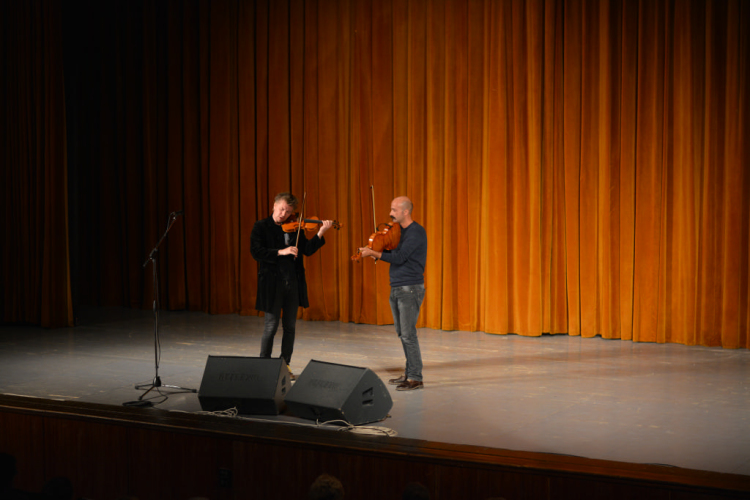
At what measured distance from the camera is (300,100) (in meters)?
8.66

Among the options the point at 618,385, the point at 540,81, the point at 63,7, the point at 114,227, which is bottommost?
the point at 618,385

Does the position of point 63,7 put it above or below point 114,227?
above

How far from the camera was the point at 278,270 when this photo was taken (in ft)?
17.3

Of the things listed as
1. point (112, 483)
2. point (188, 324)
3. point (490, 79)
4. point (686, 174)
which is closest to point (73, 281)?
point (188, 324)

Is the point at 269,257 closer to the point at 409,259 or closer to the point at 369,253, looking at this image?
the point at 369,253

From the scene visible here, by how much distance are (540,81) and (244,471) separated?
5.52 meters

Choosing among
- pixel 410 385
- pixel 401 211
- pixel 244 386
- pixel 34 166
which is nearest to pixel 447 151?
pixel 401 211

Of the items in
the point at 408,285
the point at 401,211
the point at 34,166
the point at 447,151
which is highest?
the point at 447,151

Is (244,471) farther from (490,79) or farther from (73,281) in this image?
(73,281)

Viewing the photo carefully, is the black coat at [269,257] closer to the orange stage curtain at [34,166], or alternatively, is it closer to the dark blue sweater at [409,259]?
the dark blue sweater at [409,259]

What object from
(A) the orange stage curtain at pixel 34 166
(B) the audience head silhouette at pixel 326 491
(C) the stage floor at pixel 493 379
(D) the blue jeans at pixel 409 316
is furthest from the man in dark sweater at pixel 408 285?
(A) the orange stage curtain at pixel 34 166

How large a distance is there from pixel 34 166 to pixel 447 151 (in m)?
4.49

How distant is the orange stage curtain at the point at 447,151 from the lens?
683 centimetres

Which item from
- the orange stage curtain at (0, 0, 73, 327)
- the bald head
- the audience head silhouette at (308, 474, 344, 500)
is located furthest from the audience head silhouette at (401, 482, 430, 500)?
the orange stage curtain at (0, 0, 73, 327)
